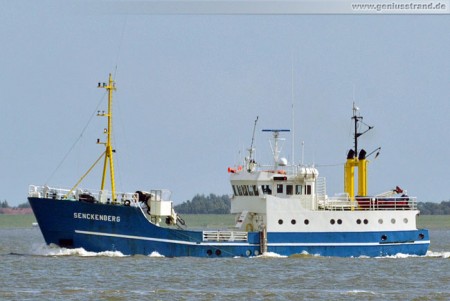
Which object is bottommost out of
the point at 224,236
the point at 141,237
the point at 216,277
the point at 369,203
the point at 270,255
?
the point at 216,277

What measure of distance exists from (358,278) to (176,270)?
641 cm

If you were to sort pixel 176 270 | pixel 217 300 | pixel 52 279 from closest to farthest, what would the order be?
1. pixel 217 300
2. pixel 52 279
3. pixel 176 270

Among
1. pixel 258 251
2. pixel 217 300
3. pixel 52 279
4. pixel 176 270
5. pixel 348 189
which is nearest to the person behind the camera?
pixel 217 300

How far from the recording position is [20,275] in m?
42.2

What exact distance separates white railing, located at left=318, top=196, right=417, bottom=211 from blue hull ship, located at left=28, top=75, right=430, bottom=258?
1.6 inches

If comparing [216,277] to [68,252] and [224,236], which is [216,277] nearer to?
[224,236]

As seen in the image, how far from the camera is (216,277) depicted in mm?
41719

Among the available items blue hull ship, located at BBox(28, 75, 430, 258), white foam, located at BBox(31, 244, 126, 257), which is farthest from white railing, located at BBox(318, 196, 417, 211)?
white foam, located at BBox(31, 244, 126, 257)

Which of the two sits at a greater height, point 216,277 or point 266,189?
point 266,189

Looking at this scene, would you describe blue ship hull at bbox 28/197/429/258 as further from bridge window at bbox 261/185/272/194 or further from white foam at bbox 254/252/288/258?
bridge window at bbox 261/185/272/194

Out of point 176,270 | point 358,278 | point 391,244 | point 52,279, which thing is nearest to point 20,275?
point 52,279

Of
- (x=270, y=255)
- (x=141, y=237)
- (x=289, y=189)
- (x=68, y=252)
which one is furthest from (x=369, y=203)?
(x=68, y=252)

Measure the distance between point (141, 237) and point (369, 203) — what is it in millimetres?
9404

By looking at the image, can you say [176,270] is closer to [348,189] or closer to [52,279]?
[52,279]
